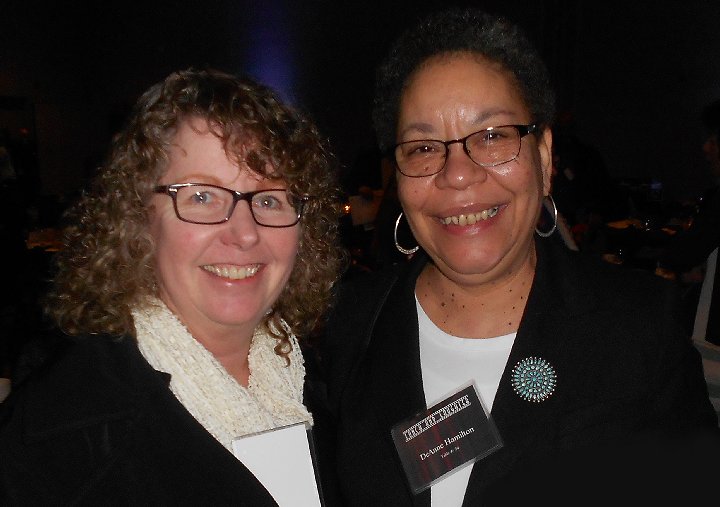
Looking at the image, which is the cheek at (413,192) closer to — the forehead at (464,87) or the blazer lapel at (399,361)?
the forehead at (464,87)

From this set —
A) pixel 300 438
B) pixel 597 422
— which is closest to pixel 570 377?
pixel 597 422

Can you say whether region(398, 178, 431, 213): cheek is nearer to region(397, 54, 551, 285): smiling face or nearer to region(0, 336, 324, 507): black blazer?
region(397, 54, 551, 285): smiling face

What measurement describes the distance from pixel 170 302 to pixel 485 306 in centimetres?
87

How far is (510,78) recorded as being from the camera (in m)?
1.60

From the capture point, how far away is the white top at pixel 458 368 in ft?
5.13

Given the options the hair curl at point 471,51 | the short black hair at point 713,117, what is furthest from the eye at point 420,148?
the short black hair at point 713,117

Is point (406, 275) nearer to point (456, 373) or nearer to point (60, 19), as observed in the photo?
point (456, 373)

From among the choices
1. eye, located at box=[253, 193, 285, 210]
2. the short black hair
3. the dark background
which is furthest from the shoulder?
the dark background

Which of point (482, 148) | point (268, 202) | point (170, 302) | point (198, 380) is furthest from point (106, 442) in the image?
point (482, 148)

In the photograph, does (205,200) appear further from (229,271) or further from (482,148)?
(482,148)

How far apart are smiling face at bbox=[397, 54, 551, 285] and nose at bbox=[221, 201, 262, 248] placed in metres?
0.44

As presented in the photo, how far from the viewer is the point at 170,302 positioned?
168cm

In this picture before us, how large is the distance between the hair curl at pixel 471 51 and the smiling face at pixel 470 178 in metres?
0.03

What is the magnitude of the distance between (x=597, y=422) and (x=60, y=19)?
1229 centimetres
